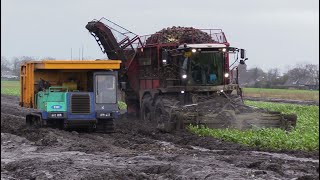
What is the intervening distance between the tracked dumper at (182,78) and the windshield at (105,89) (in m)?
0.94

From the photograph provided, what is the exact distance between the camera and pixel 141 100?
908 inches

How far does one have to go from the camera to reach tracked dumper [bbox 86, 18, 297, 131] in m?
18.0

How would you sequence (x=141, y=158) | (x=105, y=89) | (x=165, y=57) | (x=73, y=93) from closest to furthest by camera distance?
(x=141, y=158) → (x=73, y=93) → (x=105, y=89) → (x=165, y=57)

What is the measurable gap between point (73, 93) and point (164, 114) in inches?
148

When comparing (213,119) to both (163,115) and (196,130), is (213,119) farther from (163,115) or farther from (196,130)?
(163,115)

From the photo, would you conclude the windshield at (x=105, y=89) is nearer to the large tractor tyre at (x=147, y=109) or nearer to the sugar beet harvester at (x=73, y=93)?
the sugar beet harvester at (x=73, y=93)

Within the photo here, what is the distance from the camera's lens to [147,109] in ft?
74.2

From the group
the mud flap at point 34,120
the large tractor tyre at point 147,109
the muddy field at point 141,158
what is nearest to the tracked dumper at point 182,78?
the large tractor tyre at point 147,109

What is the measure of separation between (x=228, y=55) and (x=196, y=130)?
4.19m

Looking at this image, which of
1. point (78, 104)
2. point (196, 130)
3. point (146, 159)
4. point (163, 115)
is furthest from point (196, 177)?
point (163, 115)

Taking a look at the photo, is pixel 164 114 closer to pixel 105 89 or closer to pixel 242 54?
pixel 105 89

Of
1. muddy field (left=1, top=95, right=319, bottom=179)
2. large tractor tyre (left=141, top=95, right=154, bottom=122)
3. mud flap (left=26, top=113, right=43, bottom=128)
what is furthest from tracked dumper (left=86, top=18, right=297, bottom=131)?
mud flap (left=26, top=113, right=43, bottom=128)

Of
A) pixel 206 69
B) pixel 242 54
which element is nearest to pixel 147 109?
pixel 206 69

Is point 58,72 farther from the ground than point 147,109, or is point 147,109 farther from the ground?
point 58,72
